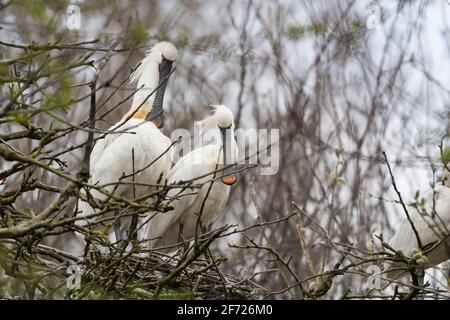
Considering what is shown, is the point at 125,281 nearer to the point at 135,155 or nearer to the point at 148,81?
the point at 135,155

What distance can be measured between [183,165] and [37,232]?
4243 mm

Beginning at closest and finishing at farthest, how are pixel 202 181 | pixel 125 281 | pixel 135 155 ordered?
pixel 125 281 < pixel 135 155 < pixel 202 181

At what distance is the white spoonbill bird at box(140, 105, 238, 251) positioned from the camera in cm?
928

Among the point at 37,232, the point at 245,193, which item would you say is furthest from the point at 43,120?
the point at 37,232

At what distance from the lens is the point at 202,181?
9258 mm

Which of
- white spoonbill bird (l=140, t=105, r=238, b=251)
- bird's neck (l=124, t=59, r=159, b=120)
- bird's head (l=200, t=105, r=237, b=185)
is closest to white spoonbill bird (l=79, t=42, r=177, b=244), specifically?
bird's neck (l=124, t=59, r=159, b=120)

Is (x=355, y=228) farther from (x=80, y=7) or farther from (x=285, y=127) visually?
(x=80, y=7)

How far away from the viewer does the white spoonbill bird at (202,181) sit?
9.28 metres

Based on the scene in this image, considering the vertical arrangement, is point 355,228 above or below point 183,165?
above

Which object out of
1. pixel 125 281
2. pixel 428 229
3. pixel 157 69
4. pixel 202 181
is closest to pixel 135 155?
pixel 202 181

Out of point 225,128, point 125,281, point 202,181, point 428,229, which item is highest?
point 225,128

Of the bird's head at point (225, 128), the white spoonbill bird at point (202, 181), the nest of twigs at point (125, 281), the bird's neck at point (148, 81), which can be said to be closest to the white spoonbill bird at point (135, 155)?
the bird's neck at point (148, 81)

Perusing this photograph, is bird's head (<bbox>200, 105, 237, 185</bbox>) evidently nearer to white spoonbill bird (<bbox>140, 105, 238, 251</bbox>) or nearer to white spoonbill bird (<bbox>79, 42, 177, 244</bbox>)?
white spoonbill bird (<bbox>140, 105, 238, 251</bbox>)
